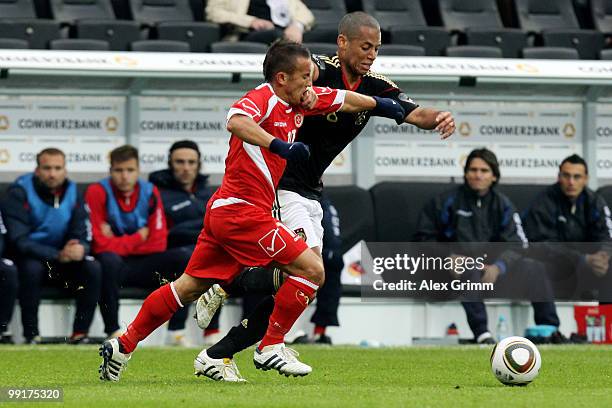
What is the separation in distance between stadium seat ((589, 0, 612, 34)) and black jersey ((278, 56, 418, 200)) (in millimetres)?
8105

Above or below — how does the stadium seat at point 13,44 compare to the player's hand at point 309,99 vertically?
above

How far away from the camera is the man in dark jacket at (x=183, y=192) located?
12633 millimetres

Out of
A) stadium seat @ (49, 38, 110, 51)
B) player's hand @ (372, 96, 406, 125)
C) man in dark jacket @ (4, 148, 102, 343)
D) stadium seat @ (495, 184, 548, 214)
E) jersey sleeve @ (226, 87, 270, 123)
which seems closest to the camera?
jersey sleeve @ (226, 87, 270, 123)

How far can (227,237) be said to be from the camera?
7.62 metres

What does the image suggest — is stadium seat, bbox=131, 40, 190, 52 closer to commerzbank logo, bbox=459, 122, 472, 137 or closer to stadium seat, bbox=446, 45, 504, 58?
stadium seat, bbox=446, 45, 504, 58

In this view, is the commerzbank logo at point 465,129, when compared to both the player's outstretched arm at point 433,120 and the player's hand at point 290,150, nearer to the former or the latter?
the player's outstretched arm at point 433,120

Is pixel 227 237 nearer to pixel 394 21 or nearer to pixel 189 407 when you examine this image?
pixel 189 407

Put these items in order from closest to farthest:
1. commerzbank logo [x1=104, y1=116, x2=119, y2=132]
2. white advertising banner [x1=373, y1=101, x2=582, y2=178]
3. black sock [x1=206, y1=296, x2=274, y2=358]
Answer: black sock [x1=206, y1=296, x2=274, y2=358] < commerzbank logo [x1=104, y1=116, x2=119, y2=132] < white advertising banner [x1=373, y1=101, x2=582, y2=178]

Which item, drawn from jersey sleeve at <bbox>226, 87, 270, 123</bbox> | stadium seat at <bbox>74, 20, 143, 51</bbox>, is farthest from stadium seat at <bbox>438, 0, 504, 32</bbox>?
jersey sleeve at <bbox>226, 87, 270, 123</bbox>

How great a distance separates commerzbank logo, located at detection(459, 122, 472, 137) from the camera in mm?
14698

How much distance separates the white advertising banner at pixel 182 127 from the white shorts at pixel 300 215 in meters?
5.60

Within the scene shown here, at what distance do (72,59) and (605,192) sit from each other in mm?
5509

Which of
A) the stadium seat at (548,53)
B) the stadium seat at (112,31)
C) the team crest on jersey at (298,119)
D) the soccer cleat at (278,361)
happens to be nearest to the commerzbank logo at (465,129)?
the stadium seat at (548,53)

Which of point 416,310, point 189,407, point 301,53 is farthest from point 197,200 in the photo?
point 189,407
